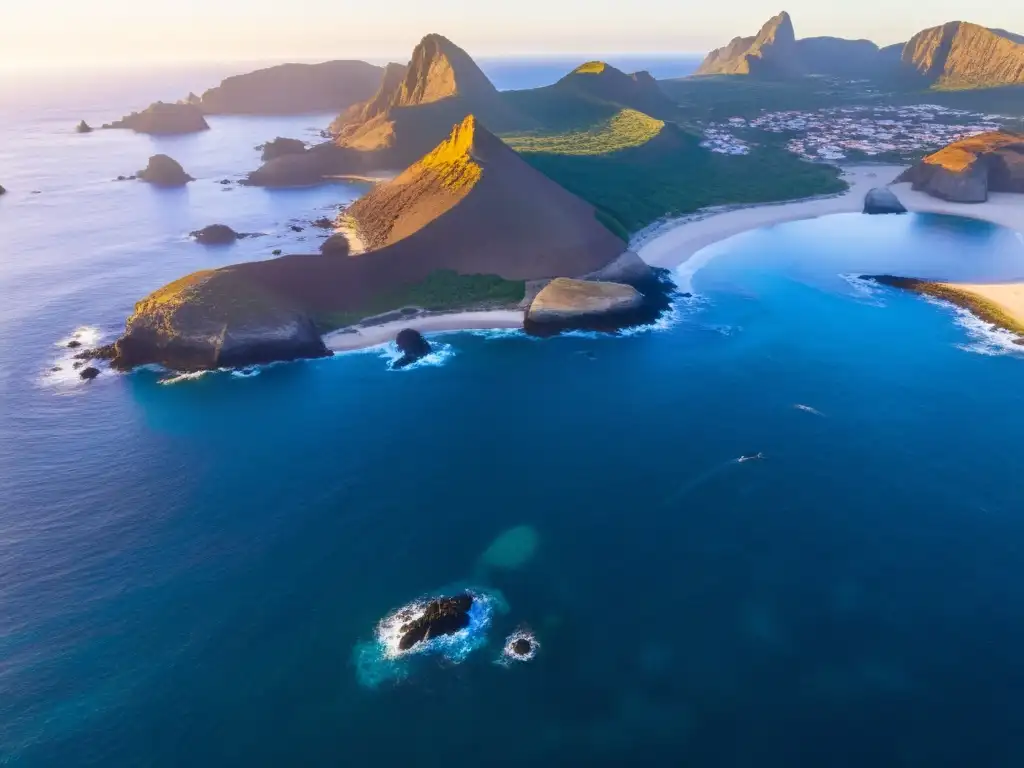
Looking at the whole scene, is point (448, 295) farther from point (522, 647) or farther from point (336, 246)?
point (522, 647)

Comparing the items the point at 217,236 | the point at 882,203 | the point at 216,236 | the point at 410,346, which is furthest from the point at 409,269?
the point at 882,203

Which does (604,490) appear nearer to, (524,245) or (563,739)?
(563,739)

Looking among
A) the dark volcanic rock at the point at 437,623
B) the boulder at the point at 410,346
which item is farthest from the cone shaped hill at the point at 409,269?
the dark volcanic rock at the point at 437,623

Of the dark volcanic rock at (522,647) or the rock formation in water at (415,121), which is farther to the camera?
the rock formation in water at (415,121)

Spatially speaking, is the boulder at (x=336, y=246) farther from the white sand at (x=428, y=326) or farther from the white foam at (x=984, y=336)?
the white foam at (x=984, y=336)

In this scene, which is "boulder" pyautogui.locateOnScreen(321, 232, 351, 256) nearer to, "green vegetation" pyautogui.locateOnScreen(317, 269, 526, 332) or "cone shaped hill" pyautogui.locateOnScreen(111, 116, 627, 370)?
"cone shaped hill" pyautogui.locateOnScreen(111, 116, 627, 370)

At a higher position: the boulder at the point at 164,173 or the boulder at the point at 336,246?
the boulder at the point at 164,173
